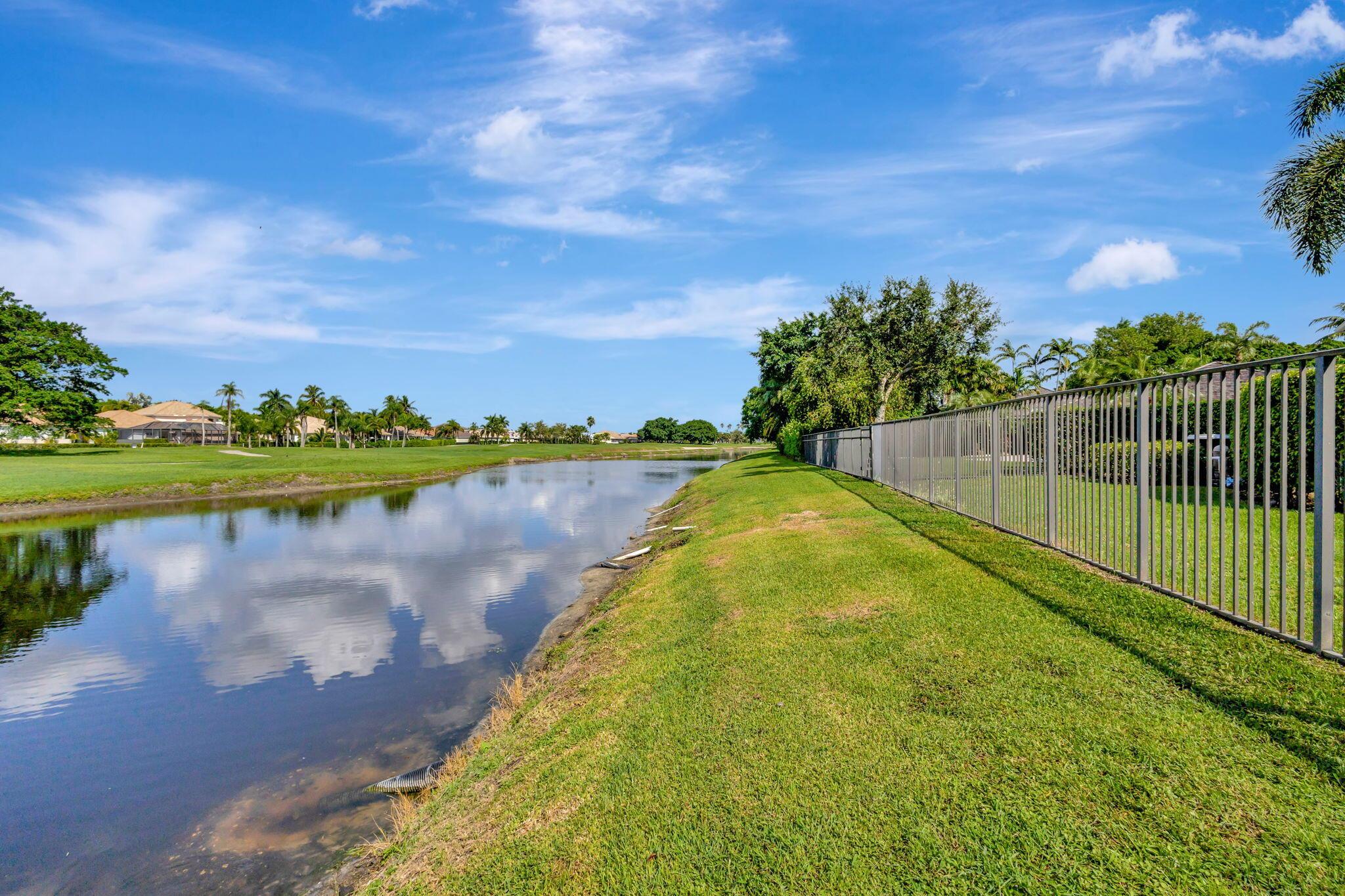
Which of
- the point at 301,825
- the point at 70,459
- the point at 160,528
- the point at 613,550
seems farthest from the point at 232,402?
the point at 301,825

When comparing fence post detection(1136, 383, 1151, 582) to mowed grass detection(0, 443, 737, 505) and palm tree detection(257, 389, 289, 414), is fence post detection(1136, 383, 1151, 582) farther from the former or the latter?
palm tree detection(257, 389, 289, 414)

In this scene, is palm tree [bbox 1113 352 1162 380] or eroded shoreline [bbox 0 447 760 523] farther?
palm tree [bbox 1113 352 1162 380]

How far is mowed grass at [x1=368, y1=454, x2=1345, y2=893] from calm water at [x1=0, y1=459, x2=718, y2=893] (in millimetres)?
1797

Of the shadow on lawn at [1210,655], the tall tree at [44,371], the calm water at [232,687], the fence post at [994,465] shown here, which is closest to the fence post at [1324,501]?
the shadow on lawn at [1210,655]

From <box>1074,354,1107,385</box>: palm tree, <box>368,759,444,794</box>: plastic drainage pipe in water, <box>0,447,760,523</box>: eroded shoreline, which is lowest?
<box>368,759,444,794</box>: plastic drainage pipe in water

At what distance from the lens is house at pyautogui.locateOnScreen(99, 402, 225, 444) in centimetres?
11662

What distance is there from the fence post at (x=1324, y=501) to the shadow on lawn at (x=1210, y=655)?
11.9 inches

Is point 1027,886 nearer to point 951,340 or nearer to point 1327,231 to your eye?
point 1327,231

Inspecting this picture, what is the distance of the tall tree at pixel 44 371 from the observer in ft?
161

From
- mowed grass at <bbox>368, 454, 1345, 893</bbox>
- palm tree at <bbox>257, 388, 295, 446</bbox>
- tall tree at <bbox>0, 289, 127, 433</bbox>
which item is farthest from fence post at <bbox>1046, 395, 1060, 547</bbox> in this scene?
palm tree at <bbox>257, 388, 295, 446</bbox>

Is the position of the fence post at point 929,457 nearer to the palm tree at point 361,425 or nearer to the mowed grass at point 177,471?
the mowed grass at point 177,471

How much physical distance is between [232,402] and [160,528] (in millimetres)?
113030

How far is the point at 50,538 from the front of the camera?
21.7 metres

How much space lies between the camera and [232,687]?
29.7 ft
